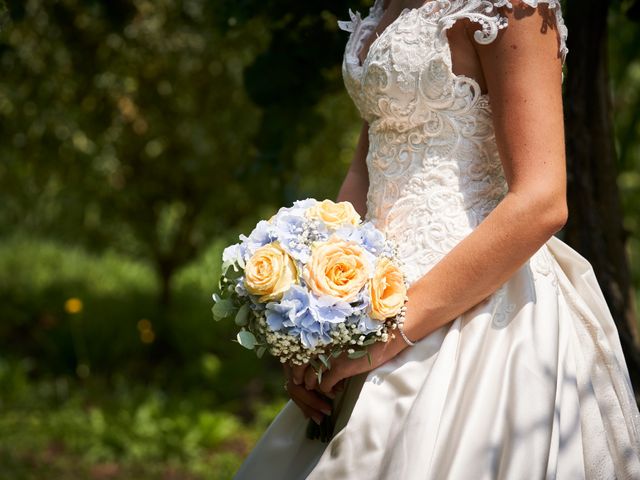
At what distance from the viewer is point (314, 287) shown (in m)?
1.74

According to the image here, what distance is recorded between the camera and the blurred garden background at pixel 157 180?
12.8ft

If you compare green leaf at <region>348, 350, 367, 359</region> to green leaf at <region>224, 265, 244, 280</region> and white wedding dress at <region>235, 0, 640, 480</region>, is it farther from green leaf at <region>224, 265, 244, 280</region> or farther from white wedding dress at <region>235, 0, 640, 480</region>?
green leaf at <region>224, 265, 244, 280</region>

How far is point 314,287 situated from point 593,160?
157cm

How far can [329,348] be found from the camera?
1.80m

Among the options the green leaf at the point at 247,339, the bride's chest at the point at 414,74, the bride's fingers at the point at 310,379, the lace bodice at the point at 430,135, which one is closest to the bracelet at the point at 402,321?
the lace bodice at the point at 430,135

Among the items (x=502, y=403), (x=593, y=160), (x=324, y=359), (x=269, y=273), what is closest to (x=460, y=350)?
(x=502, y=403)

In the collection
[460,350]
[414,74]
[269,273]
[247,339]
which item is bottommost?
[460,350]

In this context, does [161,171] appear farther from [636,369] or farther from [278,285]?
[278,285]

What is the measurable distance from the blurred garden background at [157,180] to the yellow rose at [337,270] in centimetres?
179

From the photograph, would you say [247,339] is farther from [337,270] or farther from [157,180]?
[157,180]

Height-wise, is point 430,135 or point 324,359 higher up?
point 430,135

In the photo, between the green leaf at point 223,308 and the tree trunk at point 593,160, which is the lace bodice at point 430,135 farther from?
the tree trunk at point 593,160

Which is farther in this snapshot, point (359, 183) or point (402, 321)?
point (359, 183)

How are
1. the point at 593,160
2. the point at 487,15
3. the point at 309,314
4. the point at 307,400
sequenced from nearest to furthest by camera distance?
the point at 309,314 < the point at 487,15 < the point at 307,400 < the point at 593,160
